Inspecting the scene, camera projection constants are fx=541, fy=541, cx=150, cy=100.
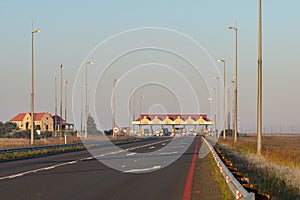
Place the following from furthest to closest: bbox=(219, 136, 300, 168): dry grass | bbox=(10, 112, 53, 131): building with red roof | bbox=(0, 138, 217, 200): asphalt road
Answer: bbox=(10, 112, 53, 131): building with red roof → bbox=(219, 136, 300, 168): dry grass → bbox=(0, 138, 217, 200): asphalt road

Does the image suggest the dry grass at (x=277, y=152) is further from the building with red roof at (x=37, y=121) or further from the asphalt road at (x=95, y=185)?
the building with red roof at (x=37, y=121)

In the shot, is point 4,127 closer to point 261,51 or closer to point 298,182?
point 261,51

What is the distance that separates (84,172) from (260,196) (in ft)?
44.1

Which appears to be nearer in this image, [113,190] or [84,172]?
[113,190]

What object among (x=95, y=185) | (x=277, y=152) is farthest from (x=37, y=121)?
(x=95, y=185)

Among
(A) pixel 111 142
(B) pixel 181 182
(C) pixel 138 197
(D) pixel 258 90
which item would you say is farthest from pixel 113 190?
(A) pixel 111 142

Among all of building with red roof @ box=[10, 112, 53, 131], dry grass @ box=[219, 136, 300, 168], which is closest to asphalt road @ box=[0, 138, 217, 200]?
dry grass @ box=[219, 136, 300, 168]

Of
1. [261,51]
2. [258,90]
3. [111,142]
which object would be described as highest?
[261,51]

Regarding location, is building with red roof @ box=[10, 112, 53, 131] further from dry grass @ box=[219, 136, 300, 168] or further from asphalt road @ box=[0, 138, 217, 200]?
asphalt road @ box=[0, 138, 217, 200]

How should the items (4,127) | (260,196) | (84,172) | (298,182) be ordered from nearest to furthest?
1. (260,196)
2. (298,182)
3. (84,172)
4. (4,127)

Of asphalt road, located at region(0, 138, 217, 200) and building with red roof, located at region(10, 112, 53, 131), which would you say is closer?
asphalt road, located at region(0, 138, 217, 200)

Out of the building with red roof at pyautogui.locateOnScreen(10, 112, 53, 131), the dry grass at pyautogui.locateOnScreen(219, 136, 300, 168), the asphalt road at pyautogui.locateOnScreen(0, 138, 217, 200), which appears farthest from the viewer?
the building with red roof at pyautogui.locateOnScreen(10, 112, 53, 131)

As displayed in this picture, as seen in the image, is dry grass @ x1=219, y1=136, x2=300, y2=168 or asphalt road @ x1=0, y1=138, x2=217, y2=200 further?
dry grass @ x1=219, y1=136, x2=300, y2=168

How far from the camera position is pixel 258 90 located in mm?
33625
